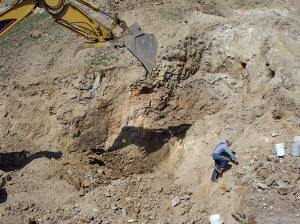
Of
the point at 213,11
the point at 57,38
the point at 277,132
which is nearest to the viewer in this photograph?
the point at 277,132

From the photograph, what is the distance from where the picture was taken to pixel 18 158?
8.82 meters

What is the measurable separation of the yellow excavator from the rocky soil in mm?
1907

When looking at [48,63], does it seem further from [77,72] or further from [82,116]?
[82,116]

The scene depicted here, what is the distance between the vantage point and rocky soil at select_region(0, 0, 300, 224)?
7.31 metres

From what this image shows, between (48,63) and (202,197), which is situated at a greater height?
(48,63)

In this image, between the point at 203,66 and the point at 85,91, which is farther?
the point at 203,66

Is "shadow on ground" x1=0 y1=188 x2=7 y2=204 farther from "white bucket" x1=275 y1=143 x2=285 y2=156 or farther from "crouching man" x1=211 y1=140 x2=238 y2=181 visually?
"white bucket" x1=275 y1=143 x2=285 y2=156

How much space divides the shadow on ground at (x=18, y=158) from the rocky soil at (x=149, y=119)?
0.03 m

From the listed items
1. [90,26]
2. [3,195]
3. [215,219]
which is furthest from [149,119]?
[3,195]

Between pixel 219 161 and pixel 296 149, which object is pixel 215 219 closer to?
pixel 219 161

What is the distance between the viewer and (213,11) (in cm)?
1217

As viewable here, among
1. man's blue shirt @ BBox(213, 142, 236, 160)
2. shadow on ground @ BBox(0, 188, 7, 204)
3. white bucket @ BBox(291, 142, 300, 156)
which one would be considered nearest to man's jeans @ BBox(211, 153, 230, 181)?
man's blue shirt @ BBox(213, 142, 236, 160)

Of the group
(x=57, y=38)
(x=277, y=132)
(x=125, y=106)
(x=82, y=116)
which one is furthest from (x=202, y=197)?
(x=57, y=38)

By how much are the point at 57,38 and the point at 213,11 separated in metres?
6.22
